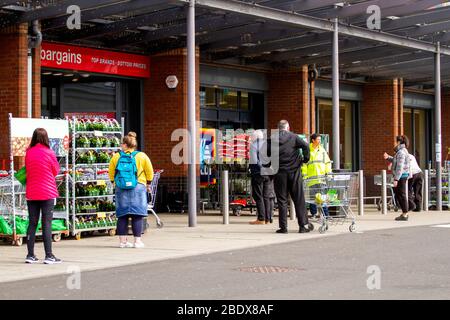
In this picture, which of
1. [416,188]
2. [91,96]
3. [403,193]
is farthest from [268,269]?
[416,188]

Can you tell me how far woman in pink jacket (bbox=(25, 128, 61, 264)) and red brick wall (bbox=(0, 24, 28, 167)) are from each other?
6.62 meters

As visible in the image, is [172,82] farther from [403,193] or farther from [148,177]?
[148,177]

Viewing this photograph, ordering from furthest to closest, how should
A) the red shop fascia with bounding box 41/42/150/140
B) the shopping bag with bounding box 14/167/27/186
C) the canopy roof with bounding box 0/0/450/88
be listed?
1. the red shop fascia with bounding box 41/42/150/140
2. the canopy roof with bounding box 0/0/450/88
3. the shopping bag with bounding box 14/167/27/186

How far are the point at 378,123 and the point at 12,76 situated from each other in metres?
15.5

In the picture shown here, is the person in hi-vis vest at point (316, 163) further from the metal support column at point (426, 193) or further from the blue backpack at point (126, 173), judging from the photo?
the metal support column at point (426, 193)

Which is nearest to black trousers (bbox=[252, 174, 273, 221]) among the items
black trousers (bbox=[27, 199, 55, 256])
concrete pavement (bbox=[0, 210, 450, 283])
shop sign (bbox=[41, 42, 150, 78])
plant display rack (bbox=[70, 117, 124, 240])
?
concrete pavement (bbox=[0, 210, 450, 283])

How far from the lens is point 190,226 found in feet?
59.4

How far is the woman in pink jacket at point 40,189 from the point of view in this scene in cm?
1230

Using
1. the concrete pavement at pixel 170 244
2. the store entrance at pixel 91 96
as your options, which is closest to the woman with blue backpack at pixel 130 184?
the concrete pavement at pixel 170 244

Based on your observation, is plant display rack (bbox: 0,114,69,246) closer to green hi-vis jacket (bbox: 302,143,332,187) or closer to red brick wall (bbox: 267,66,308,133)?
green hi-vis jacket (bbox: 302,143,332,187)

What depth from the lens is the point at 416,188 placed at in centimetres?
2436

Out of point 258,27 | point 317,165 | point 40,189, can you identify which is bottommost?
point 40,189

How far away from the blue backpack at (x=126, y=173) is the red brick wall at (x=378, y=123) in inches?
704

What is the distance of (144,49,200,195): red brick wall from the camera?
76.1 ft
